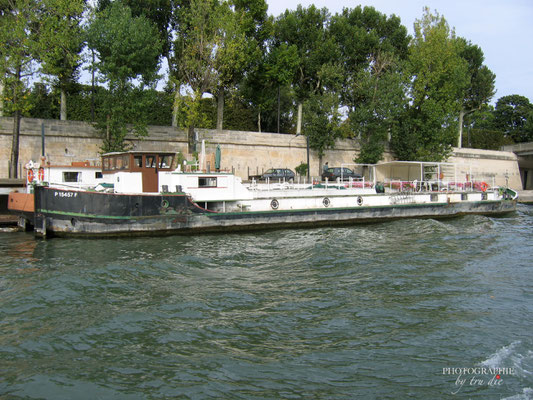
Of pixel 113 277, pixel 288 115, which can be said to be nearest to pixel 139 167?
pixel 113 277

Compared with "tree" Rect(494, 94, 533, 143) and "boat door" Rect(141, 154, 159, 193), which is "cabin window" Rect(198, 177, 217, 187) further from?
"tree" Rect(494, 94, 533, 143)

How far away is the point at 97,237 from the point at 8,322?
9711 mm

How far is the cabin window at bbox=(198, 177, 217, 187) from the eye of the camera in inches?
798

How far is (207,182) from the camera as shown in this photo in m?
20.4

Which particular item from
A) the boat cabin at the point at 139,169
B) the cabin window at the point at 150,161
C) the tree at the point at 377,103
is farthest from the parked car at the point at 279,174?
the cabin window at the point at 150,161

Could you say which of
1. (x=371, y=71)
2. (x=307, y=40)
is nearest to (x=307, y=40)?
(x=307, y=40)

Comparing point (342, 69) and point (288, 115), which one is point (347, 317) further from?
point (288, 115)

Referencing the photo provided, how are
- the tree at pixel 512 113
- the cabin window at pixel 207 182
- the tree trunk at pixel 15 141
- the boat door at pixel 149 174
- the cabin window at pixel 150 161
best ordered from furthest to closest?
the tree at pixel 512 113 → the tree trunk at pixel 15 141 → the cabin window at pixel 207 182 → the cabin window at pixel 150 161 → the boat door at pixel 149 174

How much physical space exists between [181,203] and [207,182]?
1.83m

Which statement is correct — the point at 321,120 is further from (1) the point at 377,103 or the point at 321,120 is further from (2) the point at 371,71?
(2) the point at 371,71

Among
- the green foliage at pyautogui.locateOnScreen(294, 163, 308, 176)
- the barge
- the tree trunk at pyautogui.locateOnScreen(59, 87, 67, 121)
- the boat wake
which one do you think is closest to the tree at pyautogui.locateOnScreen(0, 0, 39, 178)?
the tree trunk at pyautogui.locateOnScreen(59, 87, 67, 121)

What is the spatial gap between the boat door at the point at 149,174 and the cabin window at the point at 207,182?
1965 millimetres

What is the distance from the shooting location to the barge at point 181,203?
59.5 feet

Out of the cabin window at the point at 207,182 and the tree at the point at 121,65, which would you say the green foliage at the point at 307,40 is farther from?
the cabin window at the point at 207,182
